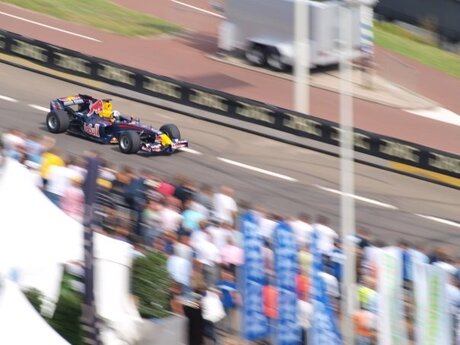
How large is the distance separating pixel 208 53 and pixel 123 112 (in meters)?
6.67

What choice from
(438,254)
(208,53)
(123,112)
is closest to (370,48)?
(208,53)

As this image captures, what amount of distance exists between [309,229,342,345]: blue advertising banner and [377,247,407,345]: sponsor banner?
74 centimetres

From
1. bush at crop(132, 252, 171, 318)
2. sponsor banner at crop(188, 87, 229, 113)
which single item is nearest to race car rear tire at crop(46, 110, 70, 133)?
sponsor banner at crop(188, 87, 229, 113)

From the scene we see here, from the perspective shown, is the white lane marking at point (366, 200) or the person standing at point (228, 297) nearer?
the person standing at point (228, 297)

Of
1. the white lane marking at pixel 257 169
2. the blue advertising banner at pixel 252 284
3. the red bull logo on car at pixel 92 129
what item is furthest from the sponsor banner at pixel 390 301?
the red bull logo on car at pixel 92 129

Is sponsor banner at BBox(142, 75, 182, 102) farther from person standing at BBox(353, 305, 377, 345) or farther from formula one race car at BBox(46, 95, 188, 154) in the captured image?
person standing at BBox(353, 305, 377, 345)

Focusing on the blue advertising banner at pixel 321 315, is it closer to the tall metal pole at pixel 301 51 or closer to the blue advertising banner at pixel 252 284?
the blue advertising banner at pixel 252 284

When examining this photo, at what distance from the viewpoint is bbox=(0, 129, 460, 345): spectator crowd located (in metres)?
12.8

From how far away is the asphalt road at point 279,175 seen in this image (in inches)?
752

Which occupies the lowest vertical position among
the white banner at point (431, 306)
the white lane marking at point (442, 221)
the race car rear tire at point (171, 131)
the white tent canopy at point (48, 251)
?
the white tent canopy at point (48, 251)

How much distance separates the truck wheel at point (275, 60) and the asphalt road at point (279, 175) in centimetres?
527

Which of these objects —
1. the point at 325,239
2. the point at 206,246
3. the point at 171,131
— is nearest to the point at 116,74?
the point at 171,131

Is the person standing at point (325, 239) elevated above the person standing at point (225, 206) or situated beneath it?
situated beneath

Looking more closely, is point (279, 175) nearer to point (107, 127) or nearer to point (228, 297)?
point (107, 127)
